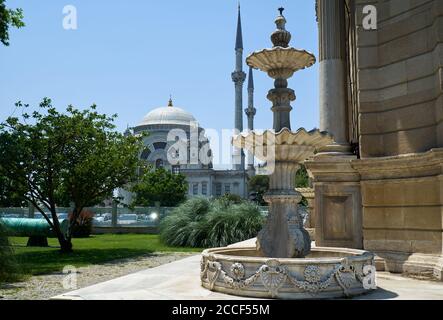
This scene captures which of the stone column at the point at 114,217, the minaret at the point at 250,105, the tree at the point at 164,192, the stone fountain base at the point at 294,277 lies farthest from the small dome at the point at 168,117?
the stone fountain base at the point at 294,277

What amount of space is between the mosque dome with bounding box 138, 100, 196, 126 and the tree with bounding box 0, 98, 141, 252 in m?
84.8

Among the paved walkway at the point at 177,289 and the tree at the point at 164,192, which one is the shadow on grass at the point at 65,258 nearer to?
the paved walkway at the point at 177,289

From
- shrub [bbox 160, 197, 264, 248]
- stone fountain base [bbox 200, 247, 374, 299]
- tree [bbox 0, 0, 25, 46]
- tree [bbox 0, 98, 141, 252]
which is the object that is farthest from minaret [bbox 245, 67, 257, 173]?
stone fountain base [bbox 200, 247, 374, 299]

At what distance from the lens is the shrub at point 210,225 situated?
70.1 ft

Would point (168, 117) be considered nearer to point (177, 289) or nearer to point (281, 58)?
point (281, 58)

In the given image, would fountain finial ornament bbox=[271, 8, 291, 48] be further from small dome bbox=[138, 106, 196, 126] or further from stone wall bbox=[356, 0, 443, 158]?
small dome bbox=[138, 106, 196, 126]

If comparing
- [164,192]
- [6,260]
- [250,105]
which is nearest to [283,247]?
[6,260]

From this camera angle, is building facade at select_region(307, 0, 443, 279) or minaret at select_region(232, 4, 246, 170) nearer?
building facade at select_region(307, 0, 443, 279)

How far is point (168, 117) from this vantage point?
352 feet

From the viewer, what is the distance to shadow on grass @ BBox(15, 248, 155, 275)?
14.1 metres

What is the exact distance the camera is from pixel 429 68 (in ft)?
29.9

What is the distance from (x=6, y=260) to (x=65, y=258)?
7.34m

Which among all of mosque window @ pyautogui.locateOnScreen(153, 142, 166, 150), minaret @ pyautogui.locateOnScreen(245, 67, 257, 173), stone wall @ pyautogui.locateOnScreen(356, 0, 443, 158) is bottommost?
stone wall @ pyautogui.locateOnScreen(356, 0, 443, 158)
